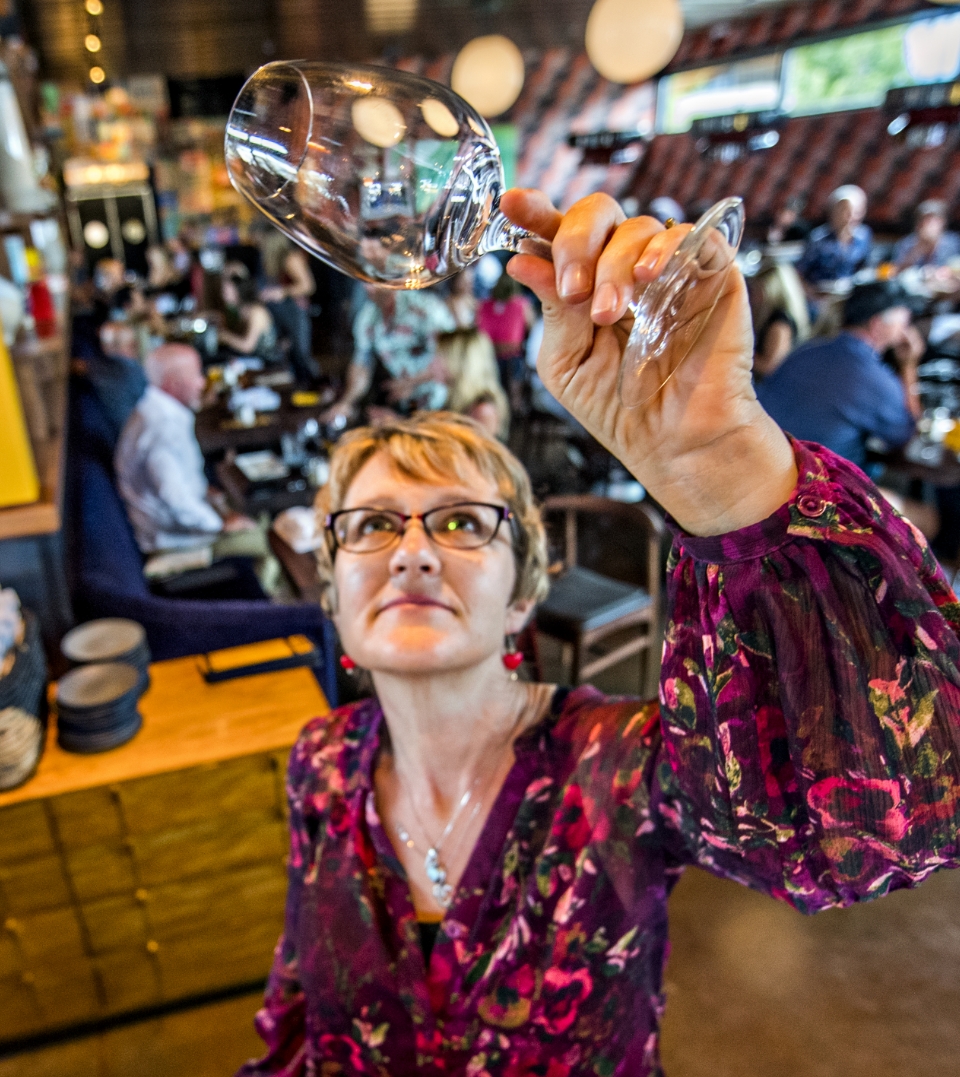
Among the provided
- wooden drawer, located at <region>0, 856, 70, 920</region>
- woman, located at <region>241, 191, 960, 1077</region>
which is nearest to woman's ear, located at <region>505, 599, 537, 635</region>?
woman, located at <region>241, 191, 960, 1077</region>

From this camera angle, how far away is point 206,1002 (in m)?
2.37

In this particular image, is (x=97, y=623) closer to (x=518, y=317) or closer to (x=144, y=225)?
(x=518, y=317)

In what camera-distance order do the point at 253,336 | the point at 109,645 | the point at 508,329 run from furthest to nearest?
1. the point at 253,336
2. the point at 508,329
3. the point at 109,645

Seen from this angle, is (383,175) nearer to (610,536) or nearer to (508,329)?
(610,536)

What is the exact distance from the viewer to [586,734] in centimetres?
117

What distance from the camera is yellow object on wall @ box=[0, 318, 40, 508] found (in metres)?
2.31

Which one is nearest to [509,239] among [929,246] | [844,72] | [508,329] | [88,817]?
[88,817]

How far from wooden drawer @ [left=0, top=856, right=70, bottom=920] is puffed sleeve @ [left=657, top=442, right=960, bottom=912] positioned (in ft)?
6.19

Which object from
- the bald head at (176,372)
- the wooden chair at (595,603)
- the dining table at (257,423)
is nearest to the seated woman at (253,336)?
the dining table at (257,423)

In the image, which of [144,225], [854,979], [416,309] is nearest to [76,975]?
[854,979]

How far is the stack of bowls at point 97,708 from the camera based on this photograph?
6.66 feet

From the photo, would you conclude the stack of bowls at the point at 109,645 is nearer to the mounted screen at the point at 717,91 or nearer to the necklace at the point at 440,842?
the necklace at the point at 440,842

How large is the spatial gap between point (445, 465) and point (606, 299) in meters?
0.71

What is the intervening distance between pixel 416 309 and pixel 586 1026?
13.7ft
